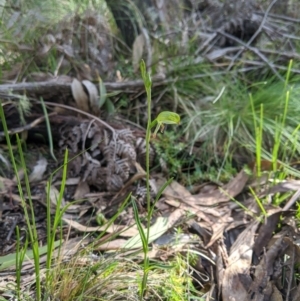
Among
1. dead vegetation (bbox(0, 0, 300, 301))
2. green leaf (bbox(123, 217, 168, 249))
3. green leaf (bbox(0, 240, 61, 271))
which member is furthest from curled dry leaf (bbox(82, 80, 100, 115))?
green leaf (bbox(0, 240, 61, 271))

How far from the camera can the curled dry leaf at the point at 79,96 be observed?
6.78 feet

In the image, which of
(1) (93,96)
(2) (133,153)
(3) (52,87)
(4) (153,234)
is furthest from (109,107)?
(4) (153,234)

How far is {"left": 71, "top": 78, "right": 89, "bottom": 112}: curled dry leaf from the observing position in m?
2.07

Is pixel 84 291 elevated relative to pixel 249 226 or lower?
elevated

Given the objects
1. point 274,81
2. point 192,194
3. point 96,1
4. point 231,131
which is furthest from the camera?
point 274,81

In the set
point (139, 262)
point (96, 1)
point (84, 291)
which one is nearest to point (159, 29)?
point (96, 1)

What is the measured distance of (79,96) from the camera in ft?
6.82

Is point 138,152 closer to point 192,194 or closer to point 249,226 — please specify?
point 192,194

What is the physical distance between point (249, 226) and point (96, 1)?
130 cm

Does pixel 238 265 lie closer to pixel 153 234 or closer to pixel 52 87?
pixel 153 234

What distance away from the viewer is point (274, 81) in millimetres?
2484

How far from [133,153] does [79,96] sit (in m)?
0.42

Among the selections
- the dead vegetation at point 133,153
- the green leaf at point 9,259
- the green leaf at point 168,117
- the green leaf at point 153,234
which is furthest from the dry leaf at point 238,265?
the green leaf at point 168,117

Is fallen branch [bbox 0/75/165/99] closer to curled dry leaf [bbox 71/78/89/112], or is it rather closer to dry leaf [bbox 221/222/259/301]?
curled dry leaf [bbox 71/78/89/112]
